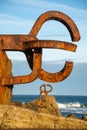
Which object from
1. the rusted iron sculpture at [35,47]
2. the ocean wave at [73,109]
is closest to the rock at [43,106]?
the rusted iron sculpture at [35,47]

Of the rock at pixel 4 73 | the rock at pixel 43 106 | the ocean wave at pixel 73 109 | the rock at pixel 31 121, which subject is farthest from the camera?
the ocean wave at pixel 73 109

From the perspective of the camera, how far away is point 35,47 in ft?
47.1

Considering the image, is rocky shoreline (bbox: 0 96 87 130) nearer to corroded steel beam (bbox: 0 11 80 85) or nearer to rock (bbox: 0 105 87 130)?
rock (bbox: 0 105 87 130)

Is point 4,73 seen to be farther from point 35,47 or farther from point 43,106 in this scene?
point 43,106

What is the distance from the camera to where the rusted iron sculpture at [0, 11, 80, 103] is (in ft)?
47.8

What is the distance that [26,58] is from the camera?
15.2 metres

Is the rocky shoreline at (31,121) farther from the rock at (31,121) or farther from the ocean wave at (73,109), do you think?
the ocean wave at (73,109)

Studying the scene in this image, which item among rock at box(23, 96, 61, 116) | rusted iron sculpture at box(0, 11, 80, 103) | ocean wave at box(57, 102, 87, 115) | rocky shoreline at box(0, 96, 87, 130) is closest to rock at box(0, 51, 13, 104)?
rusted iron sculpture at box(0, 11, 80, 103)

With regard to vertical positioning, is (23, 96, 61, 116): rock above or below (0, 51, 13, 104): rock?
below

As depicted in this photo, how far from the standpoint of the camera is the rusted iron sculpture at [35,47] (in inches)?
574

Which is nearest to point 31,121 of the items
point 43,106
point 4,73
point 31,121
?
point 31,121

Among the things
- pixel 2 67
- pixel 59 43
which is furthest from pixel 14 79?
pixel 59 43

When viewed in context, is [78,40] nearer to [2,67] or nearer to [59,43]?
[59,43]

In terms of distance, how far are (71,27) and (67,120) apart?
285 cm
